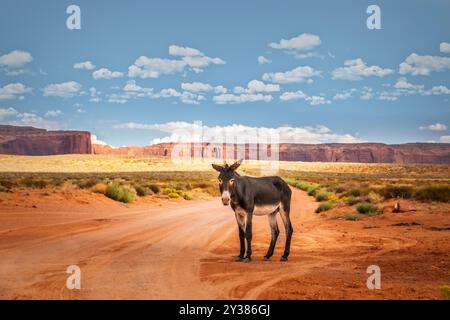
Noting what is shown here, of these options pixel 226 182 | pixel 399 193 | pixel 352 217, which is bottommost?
pixel 352 217

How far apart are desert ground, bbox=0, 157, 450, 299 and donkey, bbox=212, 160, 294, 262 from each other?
632 millimetres

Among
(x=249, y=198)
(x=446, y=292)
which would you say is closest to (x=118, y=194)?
(x=249, y=198)

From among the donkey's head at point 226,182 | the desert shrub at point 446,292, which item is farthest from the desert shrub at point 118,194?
the desert shrub at point 446,292

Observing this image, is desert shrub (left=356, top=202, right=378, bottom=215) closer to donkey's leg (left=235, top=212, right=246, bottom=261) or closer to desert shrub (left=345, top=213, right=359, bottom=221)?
desert shrub (left=345, top=213, right=359, bottom=221)

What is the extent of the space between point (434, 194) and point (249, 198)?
64.6ft

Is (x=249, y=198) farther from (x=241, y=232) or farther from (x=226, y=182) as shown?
(x=226, y=182)

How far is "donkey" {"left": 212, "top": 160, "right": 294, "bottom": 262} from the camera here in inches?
391

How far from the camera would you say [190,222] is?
19.5 metres

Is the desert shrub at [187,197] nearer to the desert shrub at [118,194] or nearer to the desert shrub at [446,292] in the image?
the desert shrub at [118,194]

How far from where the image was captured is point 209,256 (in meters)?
11.2

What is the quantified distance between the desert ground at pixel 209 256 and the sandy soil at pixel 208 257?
23 millimetres

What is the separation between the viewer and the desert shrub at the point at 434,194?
25.8 m
